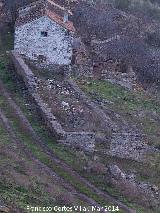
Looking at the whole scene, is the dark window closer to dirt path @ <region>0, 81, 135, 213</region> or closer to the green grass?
the green grass

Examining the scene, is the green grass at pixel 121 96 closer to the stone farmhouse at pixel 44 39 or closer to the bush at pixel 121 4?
the stone farmhouse at pixel 44 39

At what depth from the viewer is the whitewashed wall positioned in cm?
2884

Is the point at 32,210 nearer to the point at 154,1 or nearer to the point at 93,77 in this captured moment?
the point at 93,77

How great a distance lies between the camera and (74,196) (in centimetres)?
1562

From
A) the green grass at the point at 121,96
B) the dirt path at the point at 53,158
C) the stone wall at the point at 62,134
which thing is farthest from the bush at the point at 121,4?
the dirt path at the point at 53,158

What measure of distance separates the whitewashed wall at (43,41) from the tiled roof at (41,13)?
0.25 meters

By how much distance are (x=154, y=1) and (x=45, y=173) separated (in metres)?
40.9

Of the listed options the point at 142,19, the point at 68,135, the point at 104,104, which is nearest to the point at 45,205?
the point at 68,135

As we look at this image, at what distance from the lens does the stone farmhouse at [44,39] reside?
28.8 meters

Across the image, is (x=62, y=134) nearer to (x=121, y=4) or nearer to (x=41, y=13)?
(x=41, y=13)

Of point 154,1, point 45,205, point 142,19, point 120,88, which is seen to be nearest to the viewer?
point 45,205

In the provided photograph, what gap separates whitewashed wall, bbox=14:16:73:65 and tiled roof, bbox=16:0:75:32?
0.83 feet

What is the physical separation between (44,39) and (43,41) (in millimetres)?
116

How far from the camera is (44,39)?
28.9 meters
